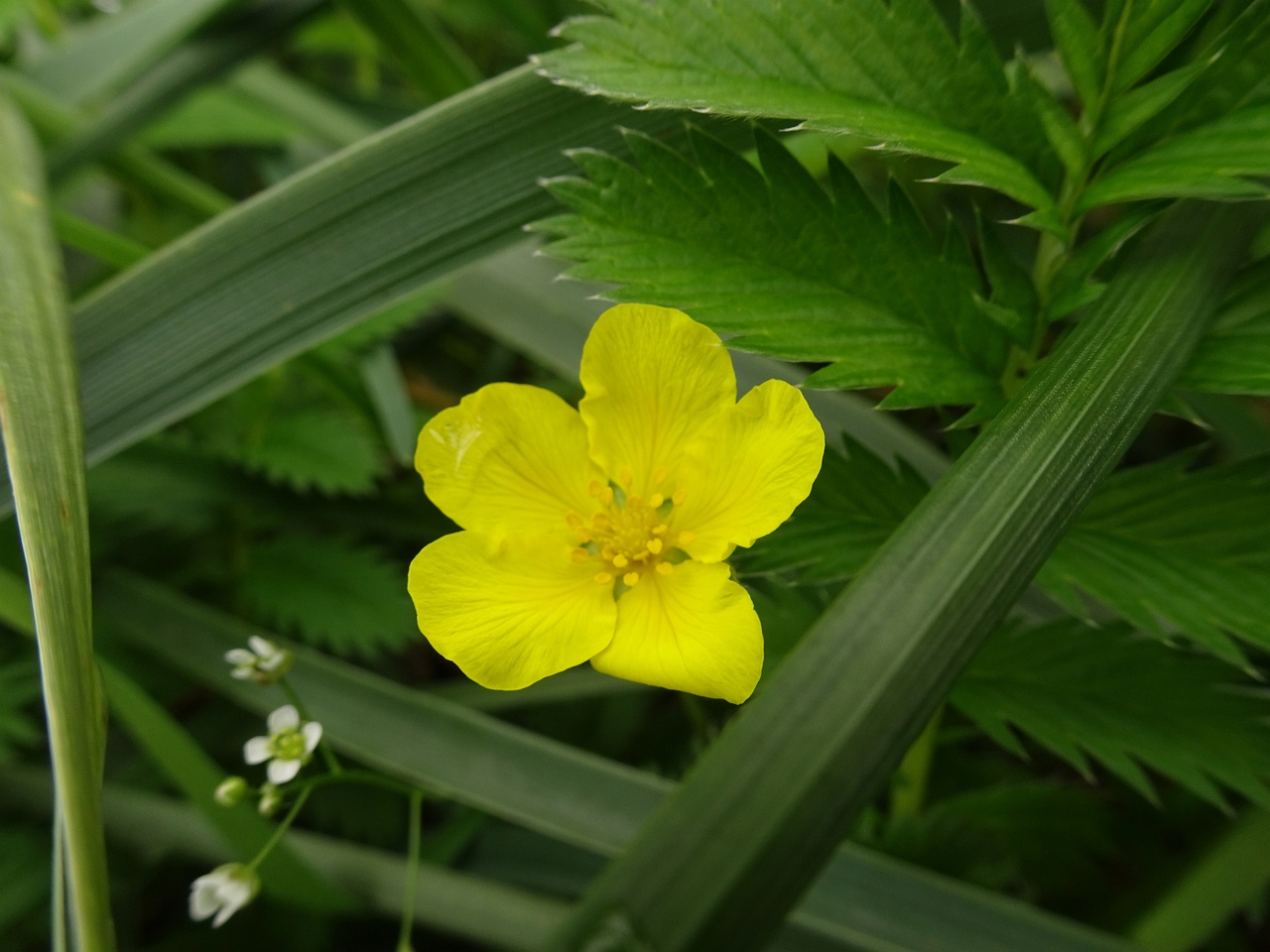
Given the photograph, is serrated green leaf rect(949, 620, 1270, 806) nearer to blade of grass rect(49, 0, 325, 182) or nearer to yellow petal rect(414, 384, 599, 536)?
yellow petal rect(414, 384, 599, 536)

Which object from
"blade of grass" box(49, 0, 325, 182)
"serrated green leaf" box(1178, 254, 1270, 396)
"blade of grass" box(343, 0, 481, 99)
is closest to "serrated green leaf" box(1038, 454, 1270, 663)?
"serrated green leaf" box(1178, 254, 1270, 396)

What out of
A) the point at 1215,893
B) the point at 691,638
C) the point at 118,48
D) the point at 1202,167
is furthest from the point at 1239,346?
the point at 118,48

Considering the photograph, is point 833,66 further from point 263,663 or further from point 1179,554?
point 263,663

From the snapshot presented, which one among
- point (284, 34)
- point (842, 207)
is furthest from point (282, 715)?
point (284, 34)

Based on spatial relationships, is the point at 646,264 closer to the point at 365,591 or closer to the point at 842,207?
the point at 842,207

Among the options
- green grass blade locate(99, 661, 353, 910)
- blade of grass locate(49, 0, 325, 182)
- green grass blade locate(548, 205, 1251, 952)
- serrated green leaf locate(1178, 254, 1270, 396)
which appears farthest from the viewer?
blade of grass locate(49, 0, 325, 182)

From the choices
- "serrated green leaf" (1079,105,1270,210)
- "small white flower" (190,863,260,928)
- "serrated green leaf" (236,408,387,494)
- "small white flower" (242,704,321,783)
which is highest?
"serrated green leaf" (236,408,387,494)
